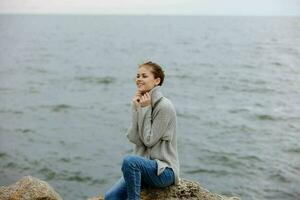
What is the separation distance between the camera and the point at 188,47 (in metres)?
62.9

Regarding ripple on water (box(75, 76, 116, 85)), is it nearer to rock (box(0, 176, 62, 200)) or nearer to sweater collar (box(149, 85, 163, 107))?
rock (box(0, 176, 62, 200))

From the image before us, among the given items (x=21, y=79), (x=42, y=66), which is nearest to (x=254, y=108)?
(x=21, y=79)

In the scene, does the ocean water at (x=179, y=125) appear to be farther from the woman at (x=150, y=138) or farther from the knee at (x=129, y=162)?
the knee at (x=129, y=162)

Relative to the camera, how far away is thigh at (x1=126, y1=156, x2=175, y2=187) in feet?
17.6

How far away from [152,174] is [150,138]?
483mm

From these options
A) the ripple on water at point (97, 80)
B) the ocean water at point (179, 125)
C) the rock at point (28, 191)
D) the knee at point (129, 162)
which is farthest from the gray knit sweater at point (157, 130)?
the ripple on water at point (97, 80)

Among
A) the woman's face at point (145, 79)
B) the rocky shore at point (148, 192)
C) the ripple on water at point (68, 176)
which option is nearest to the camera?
the woman's face at point (145, 79)

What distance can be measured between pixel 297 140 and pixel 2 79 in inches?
918

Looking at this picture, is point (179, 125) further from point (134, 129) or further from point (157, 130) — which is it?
point (157, 130)

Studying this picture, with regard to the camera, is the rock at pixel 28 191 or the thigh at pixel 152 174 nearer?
the thigh at pixel 152 174

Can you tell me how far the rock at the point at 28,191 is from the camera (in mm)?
6145

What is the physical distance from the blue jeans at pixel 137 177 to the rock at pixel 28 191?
44.6 inches

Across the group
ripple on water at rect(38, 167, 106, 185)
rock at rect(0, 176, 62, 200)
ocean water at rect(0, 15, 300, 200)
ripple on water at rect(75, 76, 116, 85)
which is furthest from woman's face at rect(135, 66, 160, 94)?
ripple on water at rect(75, 76, 116, 85)

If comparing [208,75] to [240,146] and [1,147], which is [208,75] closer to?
[240,146]
